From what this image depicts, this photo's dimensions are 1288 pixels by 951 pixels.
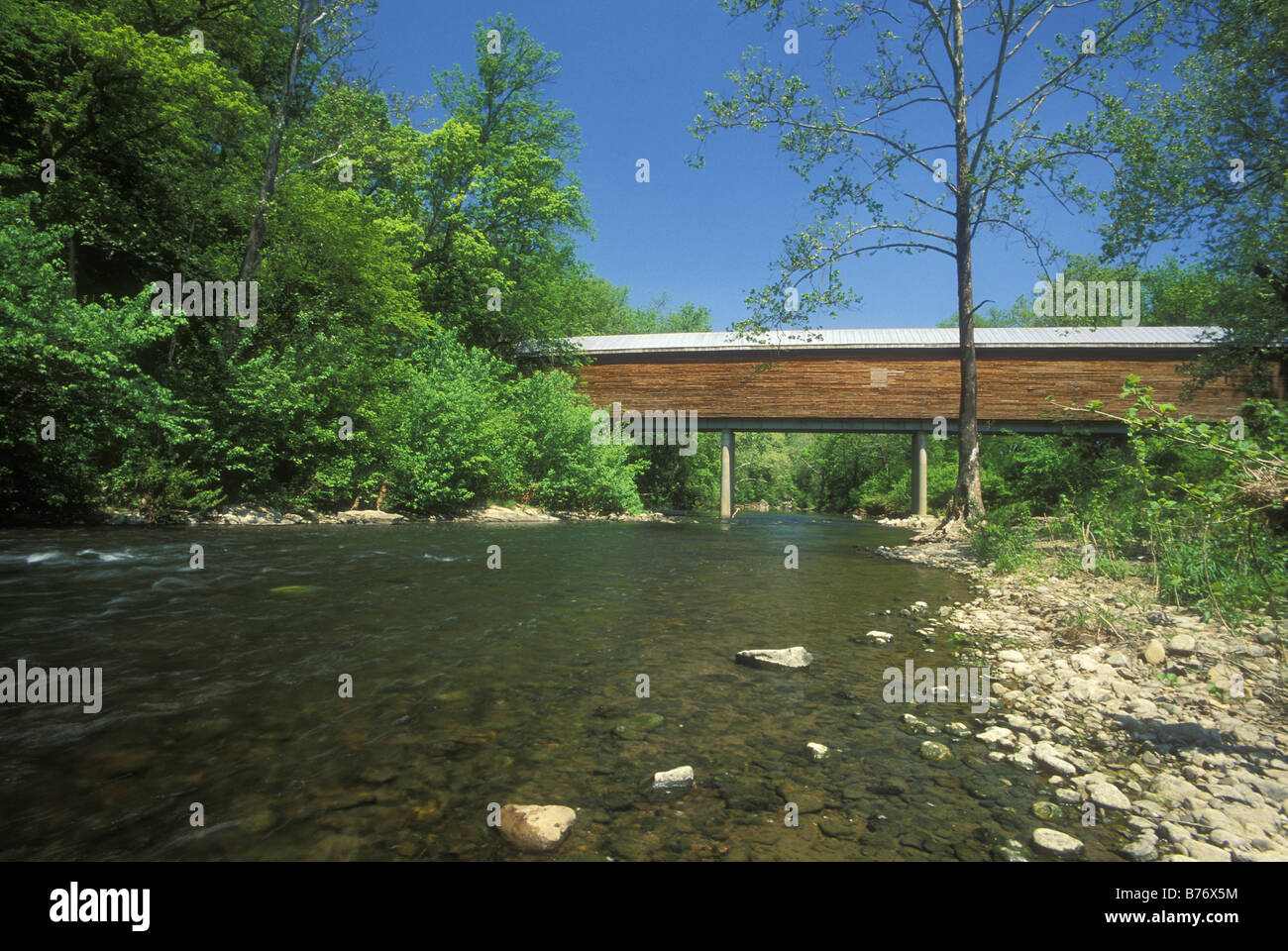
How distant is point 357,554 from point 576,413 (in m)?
15.8

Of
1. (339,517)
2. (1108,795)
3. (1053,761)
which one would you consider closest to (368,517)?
(339,517)

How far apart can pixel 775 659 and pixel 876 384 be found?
27.1 m

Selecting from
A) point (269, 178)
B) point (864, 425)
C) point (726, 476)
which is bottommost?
point (726, 476)

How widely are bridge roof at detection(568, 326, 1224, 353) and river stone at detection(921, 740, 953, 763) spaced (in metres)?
22.3

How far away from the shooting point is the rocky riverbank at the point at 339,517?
13727 mm

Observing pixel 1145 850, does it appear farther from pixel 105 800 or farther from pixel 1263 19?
pixel 1263 19

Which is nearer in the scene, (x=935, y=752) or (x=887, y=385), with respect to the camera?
(x=935, y=752)

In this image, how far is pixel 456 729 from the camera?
11.7ft

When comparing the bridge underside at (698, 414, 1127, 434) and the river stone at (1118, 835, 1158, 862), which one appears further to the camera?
the bridge underside at (698, 414, 1127, 434)

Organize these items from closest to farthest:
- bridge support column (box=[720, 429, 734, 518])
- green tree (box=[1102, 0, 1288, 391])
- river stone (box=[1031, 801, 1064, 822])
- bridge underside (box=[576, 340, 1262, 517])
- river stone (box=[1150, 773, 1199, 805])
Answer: river stone (box=[1031, 801, 1064, 822]) → river stone (box=[1150, 773, 1199, 805]) → green tree (box=[1102, 0, 1288, 391]) → bridge underside (box=[576, 340, 1262, 517]) → bridge support column (box=[720, 429, 734, 518])

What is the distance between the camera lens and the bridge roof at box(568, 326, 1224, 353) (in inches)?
1058

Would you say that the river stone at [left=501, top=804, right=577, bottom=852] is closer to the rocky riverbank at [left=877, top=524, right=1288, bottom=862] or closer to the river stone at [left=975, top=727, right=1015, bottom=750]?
the rocky riverbank at [left=877, top=524, right=1288, bottom=862]

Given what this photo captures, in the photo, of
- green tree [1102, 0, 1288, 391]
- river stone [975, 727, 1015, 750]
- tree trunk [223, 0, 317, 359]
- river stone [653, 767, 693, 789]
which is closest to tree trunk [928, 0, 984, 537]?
green tree [1102, 0, 1288, 391]

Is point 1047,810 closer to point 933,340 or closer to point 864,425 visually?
point 864,425
